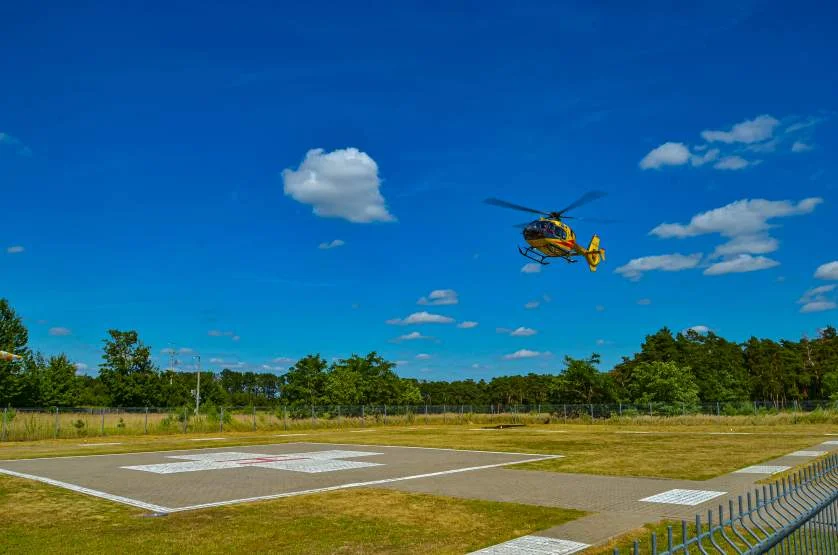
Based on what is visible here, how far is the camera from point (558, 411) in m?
58.4

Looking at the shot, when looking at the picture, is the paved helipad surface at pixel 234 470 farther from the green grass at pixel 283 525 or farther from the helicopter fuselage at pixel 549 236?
the helicopter fuselage at pixel 549 236

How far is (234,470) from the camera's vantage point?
1995 cm

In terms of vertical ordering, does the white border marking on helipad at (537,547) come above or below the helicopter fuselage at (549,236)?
below

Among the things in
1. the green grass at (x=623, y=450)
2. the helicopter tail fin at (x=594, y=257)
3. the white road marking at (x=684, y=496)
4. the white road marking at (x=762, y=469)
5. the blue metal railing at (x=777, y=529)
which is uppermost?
the helicopter tail fin at (x=594, y=257)

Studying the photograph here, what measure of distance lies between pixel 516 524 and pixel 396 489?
5.14 meters

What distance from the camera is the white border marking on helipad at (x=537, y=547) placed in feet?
28.8

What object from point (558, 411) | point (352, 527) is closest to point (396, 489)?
point (352, 527)

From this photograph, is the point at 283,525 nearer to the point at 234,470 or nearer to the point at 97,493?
the point at 97,493

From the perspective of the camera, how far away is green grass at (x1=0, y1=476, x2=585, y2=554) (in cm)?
→ 940

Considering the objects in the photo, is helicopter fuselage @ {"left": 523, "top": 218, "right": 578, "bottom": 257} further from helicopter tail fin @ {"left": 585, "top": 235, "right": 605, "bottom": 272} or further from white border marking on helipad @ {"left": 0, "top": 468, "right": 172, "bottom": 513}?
white border marking on helipad @ {"left": 0, "top": 468, "right": 172, "bottom": 513}

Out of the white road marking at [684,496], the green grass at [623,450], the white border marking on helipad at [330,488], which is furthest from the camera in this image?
the green grass at [623,450]

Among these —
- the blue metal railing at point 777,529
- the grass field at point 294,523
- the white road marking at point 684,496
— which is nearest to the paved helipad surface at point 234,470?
the grass field at point 294,523

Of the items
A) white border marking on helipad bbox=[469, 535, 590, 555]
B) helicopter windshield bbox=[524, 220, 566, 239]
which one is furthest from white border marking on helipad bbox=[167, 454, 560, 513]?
helicopter windshield bbox=[524, 220, 566, 239]

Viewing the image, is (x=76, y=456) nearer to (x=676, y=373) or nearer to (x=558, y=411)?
(x=558, y=411)
